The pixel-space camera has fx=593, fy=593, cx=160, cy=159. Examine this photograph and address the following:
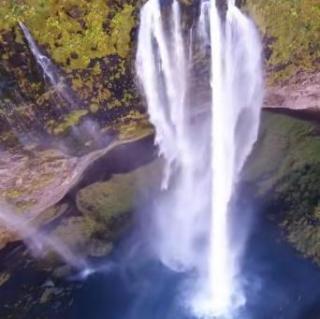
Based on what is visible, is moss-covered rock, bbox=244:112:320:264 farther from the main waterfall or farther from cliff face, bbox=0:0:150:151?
cliff face, bbox=0:0:150:151

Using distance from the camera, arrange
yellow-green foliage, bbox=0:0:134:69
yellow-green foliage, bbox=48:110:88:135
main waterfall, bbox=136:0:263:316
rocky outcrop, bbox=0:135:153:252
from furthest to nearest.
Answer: yellow-green foliage, bbox=48:110:88:135
rocky outcrop, bbox=0:135:153:252
yellow-green foliage, bbox=0:0:134:69
main waterfall, bbox=136:0:263:316

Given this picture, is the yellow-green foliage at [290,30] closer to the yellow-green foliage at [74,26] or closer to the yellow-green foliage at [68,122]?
the yellow-green foliage at [74,26]

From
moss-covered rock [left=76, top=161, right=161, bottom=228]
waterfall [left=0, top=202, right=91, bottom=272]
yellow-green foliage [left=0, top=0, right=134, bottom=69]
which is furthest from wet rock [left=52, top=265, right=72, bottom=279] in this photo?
yellow-green foliage [left=0, top=0, right=134, bottom=69]

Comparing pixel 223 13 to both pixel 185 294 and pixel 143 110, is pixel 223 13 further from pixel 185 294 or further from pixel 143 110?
pixel 185 294

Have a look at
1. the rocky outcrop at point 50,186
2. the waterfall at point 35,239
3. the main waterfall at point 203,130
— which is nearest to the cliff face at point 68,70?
the rocky outcrop at point 50,186

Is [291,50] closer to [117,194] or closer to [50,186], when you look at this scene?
[117,194]

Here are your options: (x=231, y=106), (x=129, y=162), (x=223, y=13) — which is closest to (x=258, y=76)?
(x=231, y=106)
